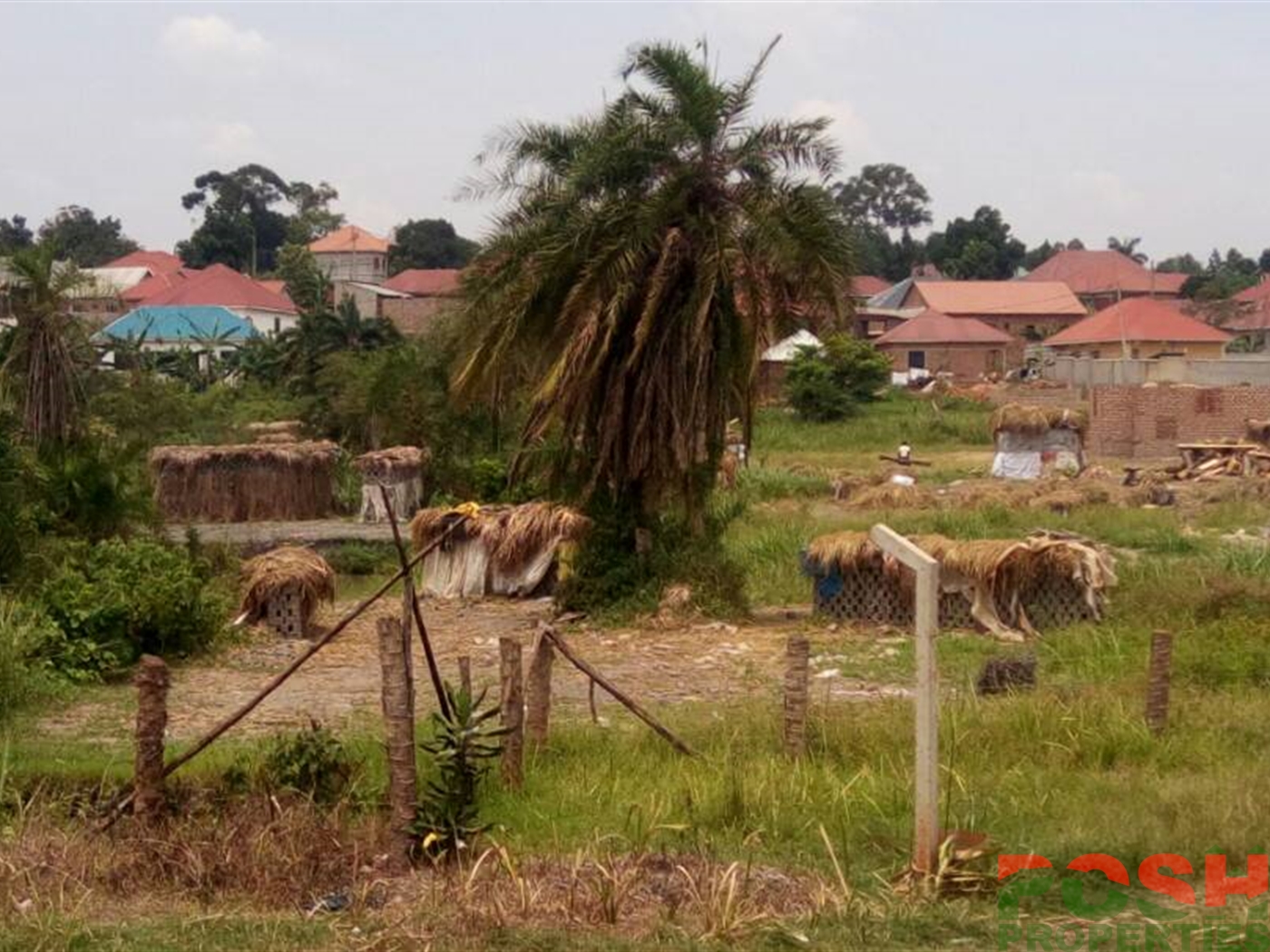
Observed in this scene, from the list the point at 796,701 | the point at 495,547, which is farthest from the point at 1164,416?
the point at 796,701

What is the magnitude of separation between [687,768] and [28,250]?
889 inches

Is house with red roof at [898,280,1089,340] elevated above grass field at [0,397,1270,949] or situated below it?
above

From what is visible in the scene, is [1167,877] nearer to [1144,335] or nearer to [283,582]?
[283,582]

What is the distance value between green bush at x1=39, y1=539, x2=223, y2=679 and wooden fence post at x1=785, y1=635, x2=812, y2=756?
781 cm

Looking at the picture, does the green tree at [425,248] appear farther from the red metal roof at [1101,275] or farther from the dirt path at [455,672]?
the dirt path at [455,672]

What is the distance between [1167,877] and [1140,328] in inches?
2311

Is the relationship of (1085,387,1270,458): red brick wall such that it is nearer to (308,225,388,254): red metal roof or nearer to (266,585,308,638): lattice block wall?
(266,585,308,638): lattice block wall

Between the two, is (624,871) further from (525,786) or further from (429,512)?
(429,512)

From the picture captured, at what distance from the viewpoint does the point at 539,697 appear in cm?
1077

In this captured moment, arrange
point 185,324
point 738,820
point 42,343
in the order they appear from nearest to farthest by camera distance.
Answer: point 738,820, point 42,343, point 185,324

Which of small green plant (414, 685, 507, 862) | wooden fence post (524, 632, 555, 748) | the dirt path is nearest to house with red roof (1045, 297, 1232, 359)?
the dirt path

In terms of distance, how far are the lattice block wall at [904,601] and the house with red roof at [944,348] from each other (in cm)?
4909

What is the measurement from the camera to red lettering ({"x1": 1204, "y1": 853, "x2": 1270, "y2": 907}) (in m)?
7.14

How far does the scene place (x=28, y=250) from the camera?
29078 millimetres
